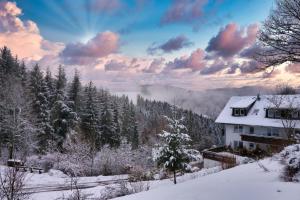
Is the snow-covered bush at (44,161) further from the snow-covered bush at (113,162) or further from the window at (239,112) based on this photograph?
the window at (239,112)

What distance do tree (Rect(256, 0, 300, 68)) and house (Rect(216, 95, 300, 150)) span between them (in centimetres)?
2131

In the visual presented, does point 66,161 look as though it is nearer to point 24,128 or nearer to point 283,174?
point 24,128

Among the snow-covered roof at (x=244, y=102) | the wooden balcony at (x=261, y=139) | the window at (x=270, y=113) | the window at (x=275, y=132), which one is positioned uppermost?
the snow-covered roof at (x=244, y=102)

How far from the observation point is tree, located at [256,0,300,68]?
10.6m

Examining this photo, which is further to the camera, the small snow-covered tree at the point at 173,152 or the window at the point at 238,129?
the window at the point at 238,129

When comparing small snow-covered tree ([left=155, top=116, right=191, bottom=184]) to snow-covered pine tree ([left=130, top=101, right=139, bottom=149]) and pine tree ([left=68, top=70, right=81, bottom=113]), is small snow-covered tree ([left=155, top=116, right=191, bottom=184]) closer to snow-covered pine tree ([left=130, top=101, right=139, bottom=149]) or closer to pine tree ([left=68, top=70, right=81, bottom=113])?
pine tree ([left=68, top=70, right=81, bottom=113])

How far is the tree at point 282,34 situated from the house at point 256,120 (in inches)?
839

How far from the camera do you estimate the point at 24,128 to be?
34250 millimetres

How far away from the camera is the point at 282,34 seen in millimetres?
11125

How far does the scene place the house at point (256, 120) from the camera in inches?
1275

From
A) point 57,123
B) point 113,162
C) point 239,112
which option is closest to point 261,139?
point 239,112

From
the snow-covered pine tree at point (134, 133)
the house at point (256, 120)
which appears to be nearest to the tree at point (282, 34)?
the house at point (256, 120)

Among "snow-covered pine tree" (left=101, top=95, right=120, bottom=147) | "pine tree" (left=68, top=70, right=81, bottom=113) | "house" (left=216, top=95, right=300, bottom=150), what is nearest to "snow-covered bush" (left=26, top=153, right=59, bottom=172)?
"pine tree" (left=68, top=70, right=81, bottom=113)

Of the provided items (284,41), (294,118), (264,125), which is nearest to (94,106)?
(264,125)
